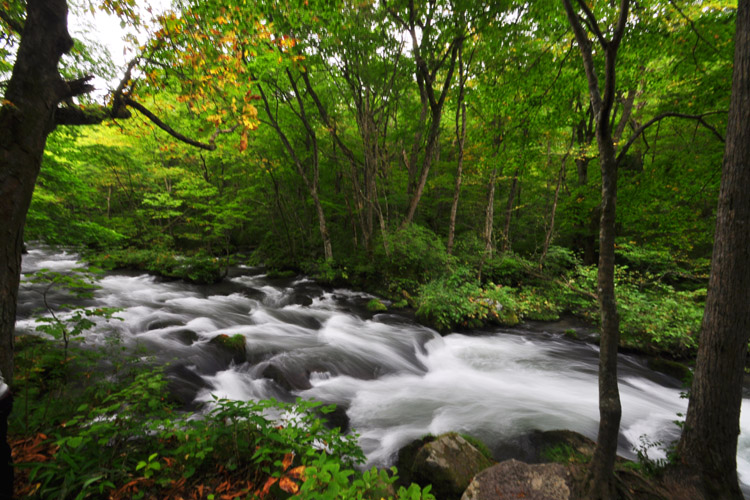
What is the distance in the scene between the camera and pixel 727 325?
8.19 feet

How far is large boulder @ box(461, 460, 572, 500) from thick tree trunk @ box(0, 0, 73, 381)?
4.58 metres

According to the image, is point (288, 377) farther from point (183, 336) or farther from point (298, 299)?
point (298, 299)

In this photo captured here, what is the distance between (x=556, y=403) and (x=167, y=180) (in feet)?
65.4

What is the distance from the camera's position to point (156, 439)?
280 centimetres

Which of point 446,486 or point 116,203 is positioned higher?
point 116,203

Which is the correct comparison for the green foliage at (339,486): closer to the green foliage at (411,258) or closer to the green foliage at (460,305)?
the green foliage at (460,305)

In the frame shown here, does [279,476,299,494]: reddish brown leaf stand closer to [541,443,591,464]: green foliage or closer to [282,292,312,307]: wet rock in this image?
[541,443,591,464]: green foliage

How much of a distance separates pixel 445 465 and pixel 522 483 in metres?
0.80

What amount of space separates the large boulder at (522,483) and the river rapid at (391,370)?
1543mm

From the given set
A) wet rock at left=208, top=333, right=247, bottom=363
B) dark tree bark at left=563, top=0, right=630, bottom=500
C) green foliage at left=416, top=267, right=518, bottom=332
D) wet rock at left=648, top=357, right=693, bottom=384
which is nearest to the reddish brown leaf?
dark tree bark at left=563, top=0, right=630, bottom=500

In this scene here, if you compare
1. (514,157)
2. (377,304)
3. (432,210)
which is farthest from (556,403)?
(432,210)

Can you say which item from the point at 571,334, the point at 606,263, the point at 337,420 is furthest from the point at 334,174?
the point at 606,263

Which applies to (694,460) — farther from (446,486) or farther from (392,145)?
(392,145)

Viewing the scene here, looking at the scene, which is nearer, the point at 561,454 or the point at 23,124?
the point at 23,124
